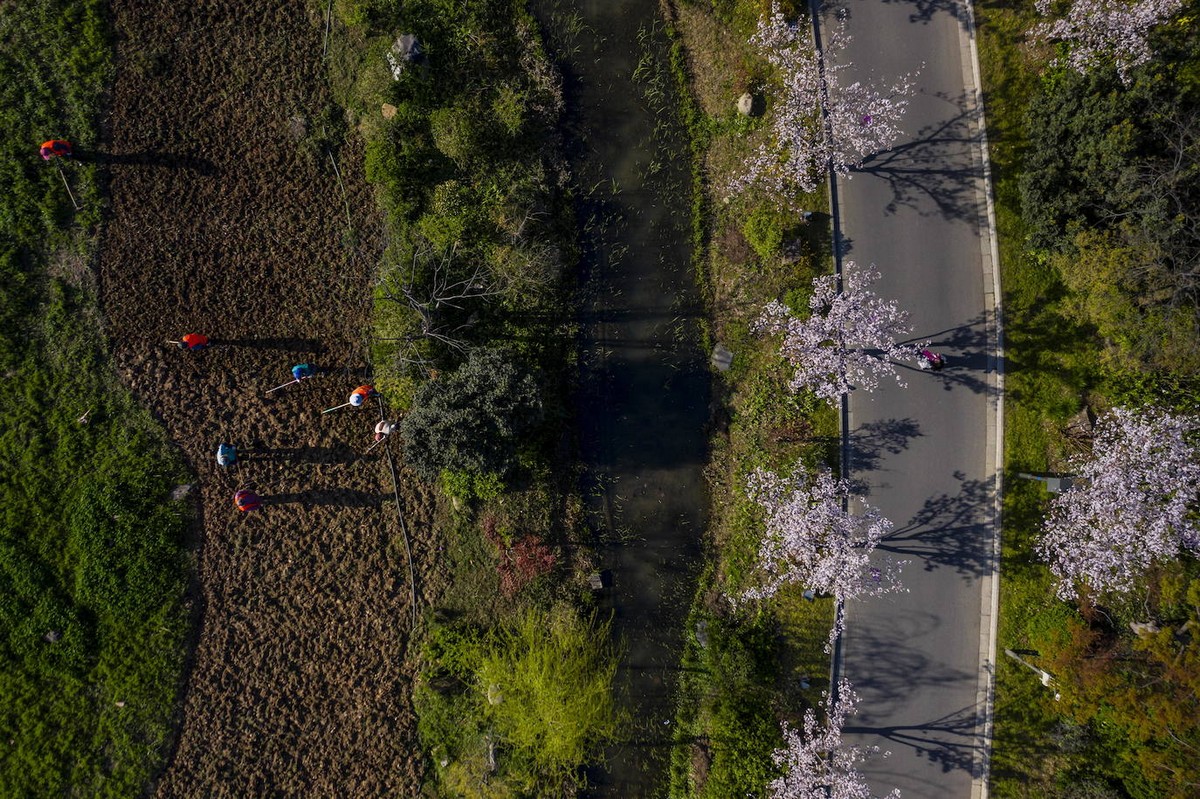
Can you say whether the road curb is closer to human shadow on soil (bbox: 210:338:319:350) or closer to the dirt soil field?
the dirt soil field

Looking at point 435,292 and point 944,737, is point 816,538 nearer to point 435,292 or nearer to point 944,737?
point 944,737

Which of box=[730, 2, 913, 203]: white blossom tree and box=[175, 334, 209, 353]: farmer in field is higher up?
box=[730, 2, 913, 203]: white blossom tree

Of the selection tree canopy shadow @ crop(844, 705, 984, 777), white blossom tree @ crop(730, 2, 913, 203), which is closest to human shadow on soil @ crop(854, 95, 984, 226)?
white blossom tree @ crop(730, 2, 913, 203)

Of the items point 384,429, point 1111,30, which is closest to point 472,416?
point 384,429

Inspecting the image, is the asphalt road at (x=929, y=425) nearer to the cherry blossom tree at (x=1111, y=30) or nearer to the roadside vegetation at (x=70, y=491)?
the cherry blossom tree at (x=1111, y=30)

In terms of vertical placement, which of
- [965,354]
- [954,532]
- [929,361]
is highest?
[965,354]

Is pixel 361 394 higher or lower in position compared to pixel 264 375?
lower

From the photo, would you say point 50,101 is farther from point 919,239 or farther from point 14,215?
point 919,239
